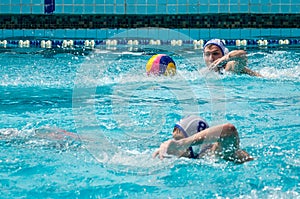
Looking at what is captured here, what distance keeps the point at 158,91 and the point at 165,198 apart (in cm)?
305

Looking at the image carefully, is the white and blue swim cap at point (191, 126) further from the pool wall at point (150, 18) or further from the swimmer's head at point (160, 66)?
the pool wall at point (150, 18)

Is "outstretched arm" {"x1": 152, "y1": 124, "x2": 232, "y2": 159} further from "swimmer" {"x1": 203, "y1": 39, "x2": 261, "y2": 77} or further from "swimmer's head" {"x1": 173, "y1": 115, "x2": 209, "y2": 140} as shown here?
"swimmer" {"x1": 203, "y1": 39, "x2": 261, "y2": 77}

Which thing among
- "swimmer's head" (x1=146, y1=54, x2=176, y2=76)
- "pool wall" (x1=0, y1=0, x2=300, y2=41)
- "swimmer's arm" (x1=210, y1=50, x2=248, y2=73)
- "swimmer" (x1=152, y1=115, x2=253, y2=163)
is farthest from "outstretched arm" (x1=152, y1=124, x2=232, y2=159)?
"pool wall" (x1=0, y1=0, x2=300, y2=41)

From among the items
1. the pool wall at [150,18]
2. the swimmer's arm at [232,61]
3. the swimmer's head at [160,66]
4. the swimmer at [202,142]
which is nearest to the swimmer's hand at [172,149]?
the swimmer at [202,142]

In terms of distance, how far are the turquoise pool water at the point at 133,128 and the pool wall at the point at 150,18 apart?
3761mm

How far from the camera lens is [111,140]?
3506 millimetres

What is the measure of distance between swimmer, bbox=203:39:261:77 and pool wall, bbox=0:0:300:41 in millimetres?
5004

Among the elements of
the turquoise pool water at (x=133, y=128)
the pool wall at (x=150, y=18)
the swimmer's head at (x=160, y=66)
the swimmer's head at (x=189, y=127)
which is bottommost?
the turquoise pool water at (x=133, y=128)

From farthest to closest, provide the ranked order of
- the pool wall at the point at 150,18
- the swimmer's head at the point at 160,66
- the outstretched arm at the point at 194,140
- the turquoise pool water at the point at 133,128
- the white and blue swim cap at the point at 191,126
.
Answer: the pool wall at the point at 150,18 → the swimmer's head at the point at 160,66 → the white and blue swim cap at the point at 191,126 → the outstretched arm at the point at 194,140 → the turquoise pool water at the point at 133,128

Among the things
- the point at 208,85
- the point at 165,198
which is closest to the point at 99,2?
the point at 208,85

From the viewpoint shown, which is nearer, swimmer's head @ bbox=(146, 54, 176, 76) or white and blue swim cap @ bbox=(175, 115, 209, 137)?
white and blue swim cap @ bbox=(175, 115, 209, 137)

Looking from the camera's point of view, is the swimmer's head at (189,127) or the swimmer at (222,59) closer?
the swimmer's head at (189,127)

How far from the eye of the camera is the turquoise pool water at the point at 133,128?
257cm

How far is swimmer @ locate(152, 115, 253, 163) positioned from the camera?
8.95 ft
